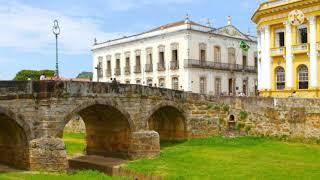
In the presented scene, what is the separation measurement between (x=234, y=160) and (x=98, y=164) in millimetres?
7632

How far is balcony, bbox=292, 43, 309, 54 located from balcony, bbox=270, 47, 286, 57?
2.99ft

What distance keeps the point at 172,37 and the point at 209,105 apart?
1864 centimetres

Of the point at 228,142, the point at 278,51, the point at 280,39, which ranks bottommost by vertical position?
the point at 228,142

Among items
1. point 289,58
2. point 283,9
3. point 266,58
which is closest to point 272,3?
point 283,9

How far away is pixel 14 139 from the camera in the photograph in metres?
25.6

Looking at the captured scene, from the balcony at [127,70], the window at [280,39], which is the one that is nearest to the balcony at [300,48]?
the window at [280,39]

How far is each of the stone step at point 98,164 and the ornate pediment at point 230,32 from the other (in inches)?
1052

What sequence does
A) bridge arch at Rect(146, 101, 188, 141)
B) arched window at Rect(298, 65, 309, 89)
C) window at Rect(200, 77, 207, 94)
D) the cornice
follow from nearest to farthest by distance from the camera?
bridge arch at Rect(146, 101, 188, 141) → the cornice → arched window at Rect(298, 65, 309, 89) → window at Rect(200, 77, 207, 94)

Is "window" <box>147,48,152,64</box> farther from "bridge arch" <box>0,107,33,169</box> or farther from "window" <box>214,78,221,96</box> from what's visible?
"bridge arch" <box>0,107,33,169</box>

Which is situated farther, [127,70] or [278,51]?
[127,70]

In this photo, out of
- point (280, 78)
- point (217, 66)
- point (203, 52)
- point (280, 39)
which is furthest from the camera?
point (217, 66)

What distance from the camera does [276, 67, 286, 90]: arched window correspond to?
39.2 metres

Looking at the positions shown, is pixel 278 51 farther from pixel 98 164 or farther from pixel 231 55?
pixel 98 164

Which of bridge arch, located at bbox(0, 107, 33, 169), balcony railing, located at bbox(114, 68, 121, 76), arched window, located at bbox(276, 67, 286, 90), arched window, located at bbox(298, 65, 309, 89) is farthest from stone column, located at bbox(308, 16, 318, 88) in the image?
balcony railing, located at bbox(114, 68, 121, 76)
